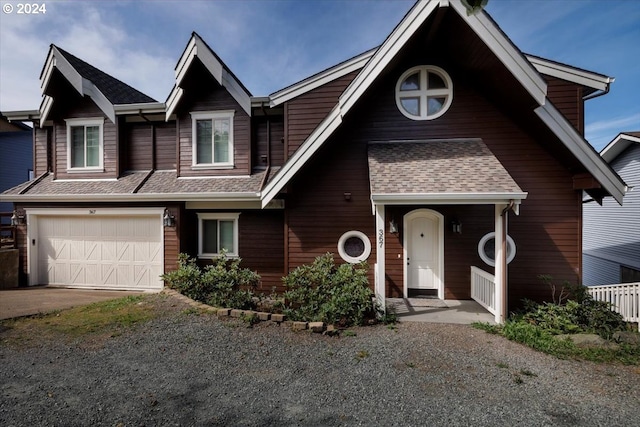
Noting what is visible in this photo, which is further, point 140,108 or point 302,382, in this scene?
point 140,108

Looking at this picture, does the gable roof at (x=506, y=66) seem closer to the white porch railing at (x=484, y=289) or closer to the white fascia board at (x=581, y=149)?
the white fascia board at (x=581, y=149)

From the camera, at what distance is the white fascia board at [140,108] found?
8992mm

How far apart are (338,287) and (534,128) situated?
236 inches

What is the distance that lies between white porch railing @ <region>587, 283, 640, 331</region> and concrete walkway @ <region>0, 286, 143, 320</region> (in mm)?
12773

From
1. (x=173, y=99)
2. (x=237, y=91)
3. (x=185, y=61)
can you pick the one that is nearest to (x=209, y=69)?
(x=185, y=61)

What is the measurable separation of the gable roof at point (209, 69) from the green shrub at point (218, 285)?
15.3ft

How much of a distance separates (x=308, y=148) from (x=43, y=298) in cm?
824

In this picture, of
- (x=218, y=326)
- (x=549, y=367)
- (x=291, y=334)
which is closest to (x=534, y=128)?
(x=549, y=367)

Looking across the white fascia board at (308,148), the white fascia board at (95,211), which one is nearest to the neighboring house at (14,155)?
the white fascia board at (95,211)

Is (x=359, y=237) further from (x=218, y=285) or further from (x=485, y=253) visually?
(x=218, y=285)

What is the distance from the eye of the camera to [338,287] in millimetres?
6262

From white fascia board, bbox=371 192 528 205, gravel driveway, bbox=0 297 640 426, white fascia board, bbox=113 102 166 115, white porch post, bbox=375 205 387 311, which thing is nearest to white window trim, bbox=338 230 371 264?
white porch post, bbox=375 205 387 311

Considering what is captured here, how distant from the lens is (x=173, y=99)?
861 centimetres

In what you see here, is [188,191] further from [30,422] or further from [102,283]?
[30,422]
